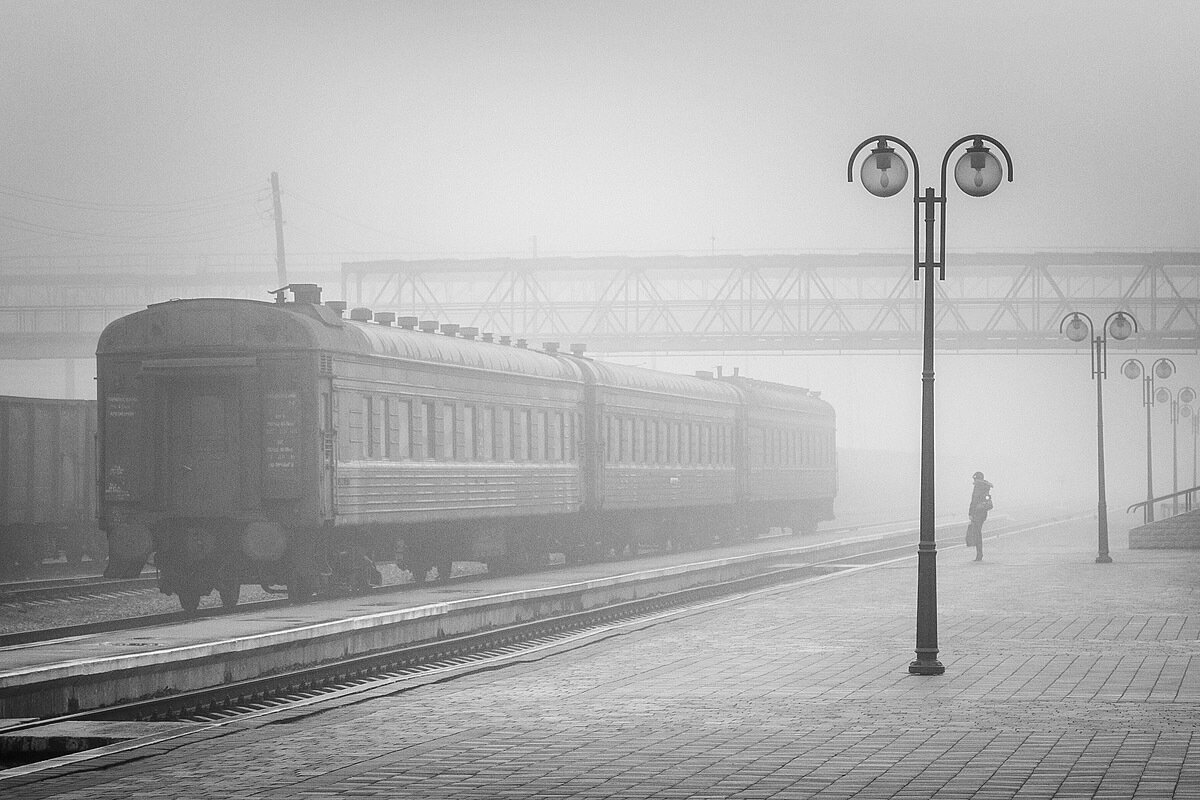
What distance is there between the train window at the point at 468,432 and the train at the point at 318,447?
0.03 meters

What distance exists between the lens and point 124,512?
23.0 metres

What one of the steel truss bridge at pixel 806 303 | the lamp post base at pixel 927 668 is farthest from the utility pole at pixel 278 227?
the lamp post base at pixel 927 668

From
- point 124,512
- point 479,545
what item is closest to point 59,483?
point 479,545

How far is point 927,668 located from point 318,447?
978cm

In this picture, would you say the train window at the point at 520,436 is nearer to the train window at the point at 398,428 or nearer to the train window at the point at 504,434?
the train window at the point at 504,434

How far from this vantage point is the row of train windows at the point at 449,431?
79.2ft

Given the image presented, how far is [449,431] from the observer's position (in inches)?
1072

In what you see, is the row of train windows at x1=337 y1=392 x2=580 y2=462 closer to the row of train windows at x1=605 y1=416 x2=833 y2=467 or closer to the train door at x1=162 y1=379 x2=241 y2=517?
the train door at x1=162 y1=379 x2=241 y2=517

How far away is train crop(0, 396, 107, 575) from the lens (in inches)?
1305

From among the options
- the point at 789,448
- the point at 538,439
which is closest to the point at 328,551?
the point at 538,439

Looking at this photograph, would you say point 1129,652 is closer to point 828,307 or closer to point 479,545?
point 479,545

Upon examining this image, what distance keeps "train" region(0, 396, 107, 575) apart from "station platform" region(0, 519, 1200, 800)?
16.7 m

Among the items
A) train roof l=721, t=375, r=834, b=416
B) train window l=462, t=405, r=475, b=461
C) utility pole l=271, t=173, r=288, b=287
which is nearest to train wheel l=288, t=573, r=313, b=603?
train window l=462, t=405, r=475, b=461

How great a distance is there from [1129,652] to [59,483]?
22.7 m
